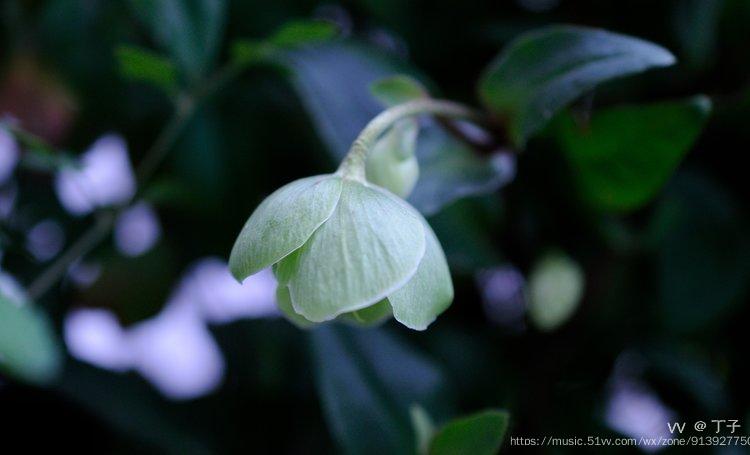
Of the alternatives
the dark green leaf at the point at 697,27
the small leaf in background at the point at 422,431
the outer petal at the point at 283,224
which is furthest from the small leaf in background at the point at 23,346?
the dark green leaf at the point at 697,27

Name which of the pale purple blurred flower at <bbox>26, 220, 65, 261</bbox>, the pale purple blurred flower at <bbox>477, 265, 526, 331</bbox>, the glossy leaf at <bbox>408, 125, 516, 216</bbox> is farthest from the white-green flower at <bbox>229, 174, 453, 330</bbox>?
the pale purple blurred flower at <bbox>26, 220, 65, 261</bbox>

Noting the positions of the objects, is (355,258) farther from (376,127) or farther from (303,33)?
(303,33)

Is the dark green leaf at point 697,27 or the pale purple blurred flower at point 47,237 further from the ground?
the dark green leaf at point 697,27

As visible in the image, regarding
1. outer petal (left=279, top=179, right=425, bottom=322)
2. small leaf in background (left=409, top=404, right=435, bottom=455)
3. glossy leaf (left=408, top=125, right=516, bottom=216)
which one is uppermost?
outer petal (left=279, top=179, right=425, bottom=322)

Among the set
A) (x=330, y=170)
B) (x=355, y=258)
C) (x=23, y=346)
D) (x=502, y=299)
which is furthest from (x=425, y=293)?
(x=502, y=299)

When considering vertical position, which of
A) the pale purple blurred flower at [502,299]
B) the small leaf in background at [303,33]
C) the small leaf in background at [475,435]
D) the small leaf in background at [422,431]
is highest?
the small leaf in background at [303,33]

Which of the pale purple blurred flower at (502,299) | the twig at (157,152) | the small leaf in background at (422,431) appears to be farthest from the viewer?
the pale purple blurred flower at (502,299)

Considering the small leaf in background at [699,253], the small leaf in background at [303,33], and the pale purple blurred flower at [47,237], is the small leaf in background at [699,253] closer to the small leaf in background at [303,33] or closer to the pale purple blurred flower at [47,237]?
the small leaf in background at [303,33]

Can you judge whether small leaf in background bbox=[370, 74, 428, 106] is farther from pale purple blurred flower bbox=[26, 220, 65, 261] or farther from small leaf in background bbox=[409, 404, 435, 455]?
pale purple blurred flower bbox=[26, 220, 65, 261]
